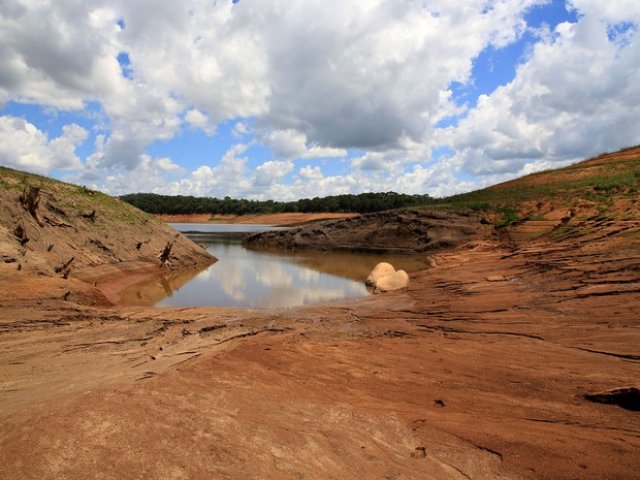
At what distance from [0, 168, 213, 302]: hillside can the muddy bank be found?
15.7m

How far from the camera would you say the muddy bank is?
33.6 m

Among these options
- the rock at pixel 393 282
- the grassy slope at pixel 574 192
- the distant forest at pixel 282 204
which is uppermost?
the distant forest at pixel 282 204

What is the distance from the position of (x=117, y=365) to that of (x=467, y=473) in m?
5.71

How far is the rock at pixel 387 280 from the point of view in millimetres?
18547

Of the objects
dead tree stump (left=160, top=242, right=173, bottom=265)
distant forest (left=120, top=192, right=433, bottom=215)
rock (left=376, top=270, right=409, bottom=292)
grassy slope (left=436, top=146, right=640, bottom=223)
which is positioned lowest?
rock (left=376, top=270, right=409, bottom=292)

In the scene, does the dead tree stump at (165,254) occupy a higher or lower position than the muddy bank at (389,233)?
lower

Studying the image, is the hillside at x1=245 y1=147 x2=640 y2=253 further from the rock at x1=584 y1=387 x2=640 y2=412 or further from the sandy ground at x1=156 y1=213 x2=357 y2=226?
the sandy ground at x1=156 y1=213 x2=357 y2=226

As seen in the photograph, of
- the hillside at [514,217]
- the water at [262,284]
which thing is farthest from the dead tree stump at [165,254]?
the hillside at [514,217]

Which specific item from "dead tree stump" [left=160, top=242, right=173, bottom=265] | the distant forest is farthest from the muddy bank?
the distant forest

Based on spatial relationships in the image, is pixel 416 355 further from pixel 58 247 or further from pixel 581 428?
pixel 58 247

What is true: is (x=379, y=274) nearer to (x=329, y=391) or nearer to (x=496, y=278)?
(x=496, y=278)

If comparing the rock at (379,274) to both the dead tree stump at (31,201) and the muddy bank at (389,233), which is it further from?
the dead tree stump at (31,201)

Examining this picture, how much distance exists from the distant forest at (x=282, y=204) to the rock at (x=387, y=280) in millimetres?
Answer: 63879

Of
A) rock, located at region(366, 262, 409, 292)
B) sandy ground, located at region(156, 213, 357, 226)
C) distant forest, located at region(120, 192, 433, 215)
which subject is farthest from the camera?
Answer: sandy ground, located at region(156, 213, 357, 226)
